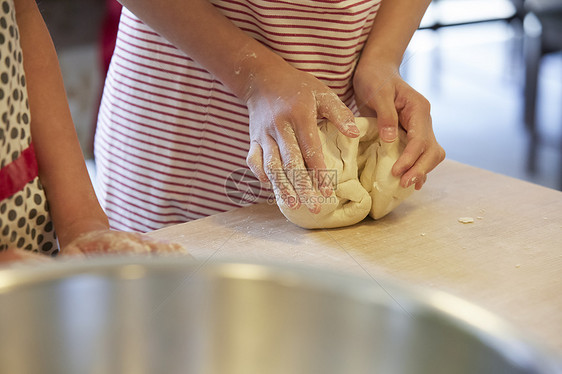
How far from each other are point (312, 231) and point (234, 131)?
9.8 inches

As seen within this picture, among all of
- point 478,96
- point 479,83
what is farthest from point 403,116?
point 479,83

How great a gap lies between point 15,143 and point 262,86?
1.14 feet

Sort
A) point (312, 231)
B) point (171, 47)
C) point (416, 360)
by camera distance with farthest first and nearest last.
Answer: point (171, 47)
point (312, 231)
point (416, 360)

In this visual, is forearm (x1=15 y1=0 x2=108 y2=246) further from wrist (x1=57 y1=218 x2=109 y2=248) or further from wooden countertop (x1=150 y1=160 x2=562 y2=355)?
wooden countertop (x1=150 y1=160 x2=562 y2=355)

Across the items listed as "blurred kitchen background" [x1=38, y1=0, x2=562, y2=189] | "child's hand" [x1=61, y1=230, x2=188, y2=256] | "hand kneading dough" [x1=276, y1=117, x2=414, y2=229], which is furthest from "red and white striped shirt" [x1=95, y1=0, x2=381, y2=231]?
"blurred kitchen background" [x1=38, y1=0, x2=562, y2=189]

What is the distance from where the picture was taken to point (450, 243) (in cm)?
88

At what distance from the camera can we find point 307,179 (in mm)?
878

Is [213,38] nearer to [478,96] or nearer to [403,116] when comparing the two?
[403,116]

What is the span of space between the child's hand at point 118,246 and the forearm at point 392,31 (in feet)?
1.74

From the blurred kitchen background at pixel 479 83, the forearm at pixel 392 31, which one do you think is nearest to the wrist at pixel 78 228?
the forearm at pixel 392 31

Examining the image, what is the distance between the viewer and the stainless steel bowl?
0.40 metres

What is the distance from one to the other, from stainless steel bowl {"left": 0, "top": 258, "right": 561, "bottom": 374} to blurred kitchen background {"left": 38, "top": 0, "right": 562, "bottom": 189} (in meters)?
→ 1.98

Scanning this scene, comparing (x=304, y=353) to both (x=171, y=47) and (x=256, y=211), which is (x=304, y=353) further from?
(x=171, y=47)

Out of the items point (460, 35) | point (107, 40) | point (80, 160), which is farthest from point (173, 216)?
point (460, 35)
